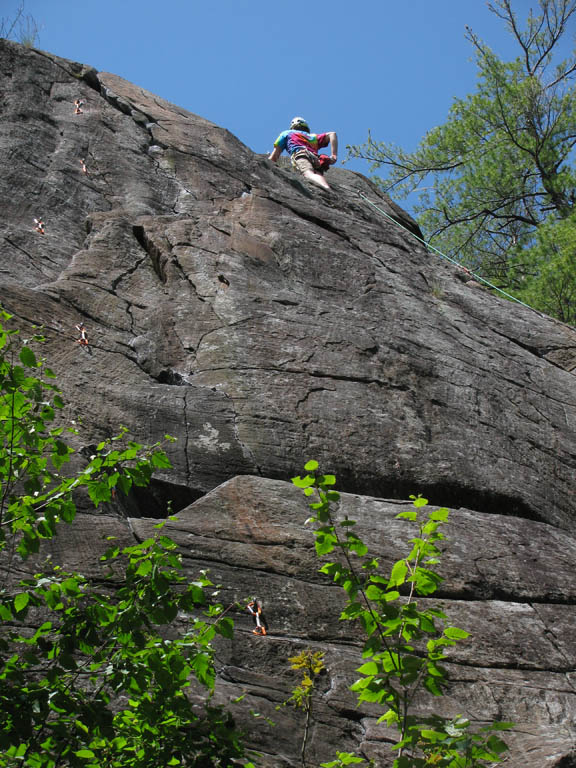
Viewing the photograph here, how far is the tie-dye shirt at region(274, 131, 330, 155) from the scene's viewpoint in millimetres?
11586

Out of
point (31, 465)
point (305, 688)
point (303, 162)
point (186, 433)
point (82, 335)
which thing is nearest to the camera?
point (31, 465)

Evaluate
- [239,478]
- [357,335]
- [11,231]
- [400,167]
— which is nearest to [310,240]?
[357,335]

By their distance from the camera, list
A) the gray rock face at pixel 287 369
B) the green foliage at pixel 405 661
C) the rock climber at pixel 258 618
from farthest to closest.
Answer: the gray rock face at pixel 287 369 → the rock climber at pixel 258 618 → the green foliage at pixel 405 661

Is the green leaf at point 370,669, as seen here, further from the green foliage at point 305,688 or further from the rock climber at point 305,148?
the rock climber at point 305,148

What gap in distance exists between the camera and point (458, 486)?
21.1ft

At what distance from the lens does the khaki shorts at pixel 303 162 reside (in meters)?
11.2

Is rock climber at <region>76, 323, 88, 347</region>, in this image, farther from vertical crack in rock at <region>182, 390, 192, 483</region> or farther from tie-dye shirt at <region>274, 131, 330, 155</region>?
tie-dye shirt at <region>274, 131, 330, 155</region>

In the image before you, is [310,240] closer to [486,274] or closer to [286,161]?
[286,161]

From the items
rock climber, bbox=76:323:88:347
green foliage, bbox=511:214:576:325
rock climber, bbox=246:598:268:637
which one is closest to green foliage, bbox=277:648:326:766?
rock climber, bbox=246:598:268:637

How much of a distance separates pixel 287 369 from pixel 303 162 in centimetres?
546

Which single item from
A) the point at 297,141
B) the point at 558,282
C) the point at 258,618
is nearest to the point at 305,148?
the point at 297,141

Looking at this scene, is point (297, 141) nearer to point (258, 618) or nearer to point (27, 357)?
point (258, 618)

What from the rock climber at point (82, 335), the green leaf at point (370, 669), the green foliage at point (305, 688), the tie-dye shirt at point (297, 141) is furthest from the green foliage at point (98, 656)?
the tie-dye shirt at point (297, 141)

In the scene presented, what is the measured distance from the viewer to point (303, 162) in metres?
11.3
